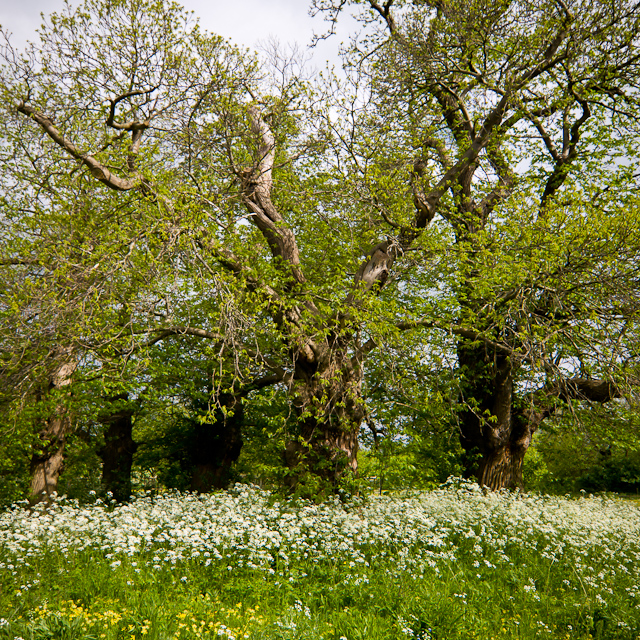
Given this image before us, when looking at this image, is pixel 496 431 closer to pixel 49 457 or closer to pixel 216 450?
pixel 216 450

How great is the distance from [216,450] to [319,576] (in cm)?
1095

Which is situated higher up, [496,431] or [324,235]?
[324,235]

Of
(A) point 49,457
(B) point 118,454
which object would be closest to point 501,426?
(A) point 49,457

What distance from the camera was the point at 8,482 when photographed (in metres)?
15.0

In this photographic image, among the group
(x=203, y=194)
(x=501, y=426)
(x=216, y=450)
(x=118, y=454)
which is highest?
(x=203, y=194)

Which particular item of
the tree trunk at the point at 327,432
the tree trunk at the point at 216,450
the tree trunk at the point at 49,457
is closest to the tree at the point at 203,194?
the tree trunk at the point at 327,432

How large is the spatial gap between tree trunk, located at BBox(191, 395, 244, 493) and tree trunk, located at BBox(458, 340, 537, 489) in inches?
298

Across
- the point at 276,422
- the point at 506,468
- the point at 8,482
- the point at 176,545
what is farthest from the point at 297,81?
the point at 8,482

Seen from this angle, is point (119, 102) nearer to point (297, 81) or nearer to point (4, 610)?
point (297, 81)

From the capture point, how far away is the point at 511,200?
10.1 metres

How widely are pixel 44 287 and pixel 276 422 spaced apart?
5.34m

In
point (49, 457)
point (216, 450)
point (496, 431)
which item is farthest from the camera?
point (216, 450)

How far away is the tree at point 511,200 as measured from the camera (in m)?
8.37

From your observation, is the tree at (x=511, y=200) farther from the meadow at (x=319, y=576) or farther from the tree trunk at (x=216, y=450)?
the tree trunk at (x=216, y=450)
